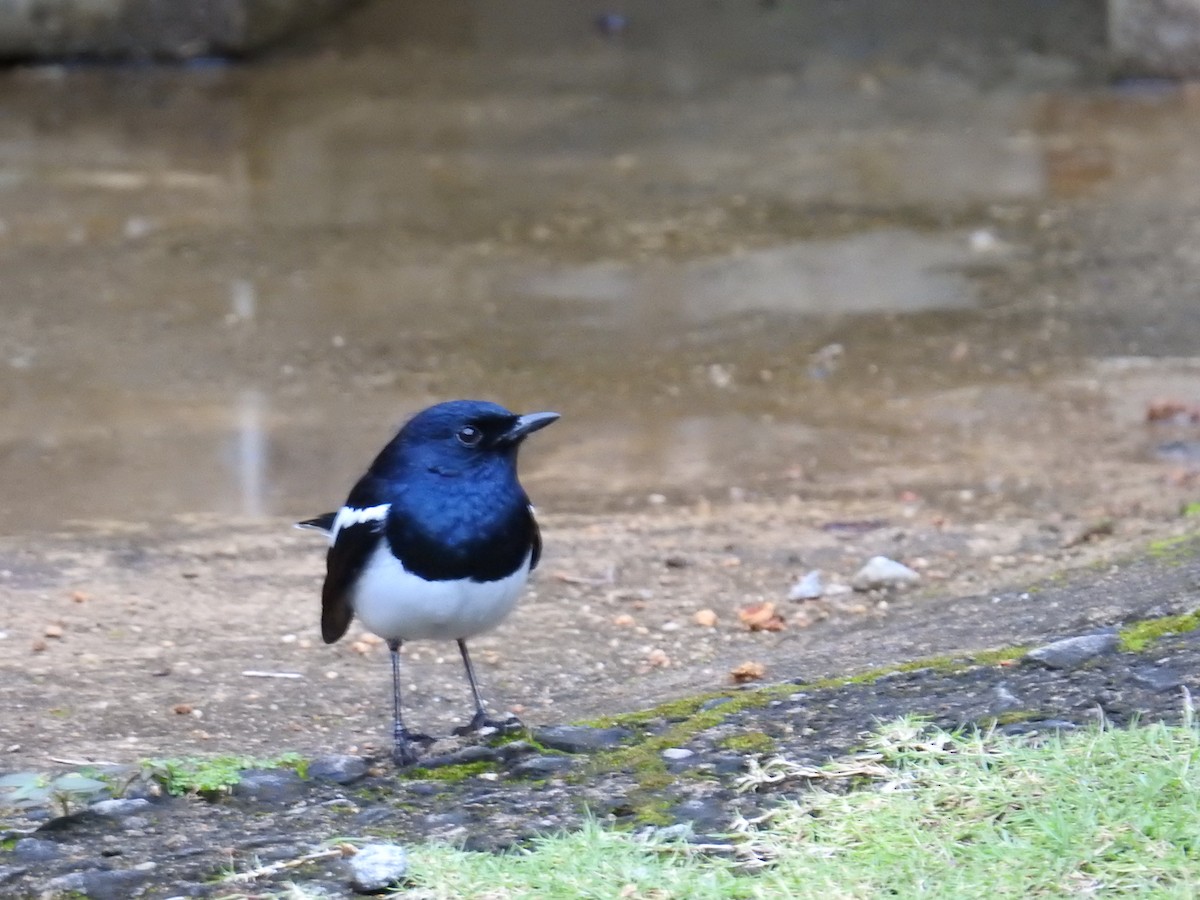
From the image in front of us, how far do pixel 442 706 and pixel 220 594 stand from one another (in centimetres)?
106

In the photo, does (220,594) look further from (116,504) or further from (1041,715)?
(1041,715)

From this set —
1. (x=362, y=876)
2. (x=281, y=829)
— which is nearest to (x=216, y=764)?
(x=281, y=829)

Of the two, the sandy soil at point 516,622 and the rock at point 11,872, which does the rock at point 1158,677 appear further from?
the rock at point 11,872

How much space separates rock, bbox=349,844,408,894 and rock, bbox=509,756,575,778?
558mm

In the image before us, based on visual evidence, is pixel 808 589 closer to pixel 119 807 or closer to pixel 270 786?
pixel 270 786

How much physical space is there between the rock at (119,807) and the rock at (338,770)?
1.13ft

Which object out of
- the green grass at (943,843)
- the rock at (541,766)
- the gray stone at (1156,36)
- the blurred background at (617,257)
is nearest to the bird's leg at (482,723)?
the rock at (541,766)

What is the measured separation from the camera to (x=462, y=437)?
4.01 meters

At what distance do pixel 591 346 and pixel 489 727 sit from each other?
3.78m

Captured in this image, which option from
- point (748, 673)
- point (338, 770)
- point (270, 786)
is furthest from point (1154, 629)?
point (270, 786)

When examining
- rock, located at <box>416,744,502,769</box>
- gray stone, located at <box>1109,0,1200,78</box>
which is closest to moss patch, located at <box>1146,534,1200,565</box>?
rock, located at <box>416,744,502,769</box>

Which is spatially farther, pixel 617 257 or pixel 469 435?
pixel 617 257

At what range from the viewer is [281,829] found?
3295 millimetres

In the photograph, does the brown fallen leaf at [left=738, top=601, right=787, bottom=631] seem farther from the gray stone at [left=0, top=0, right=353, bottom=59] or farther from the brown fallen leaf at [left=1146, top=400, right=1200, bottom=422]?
the gray stone at [left=0, top=0, right=353, bottom=59]
